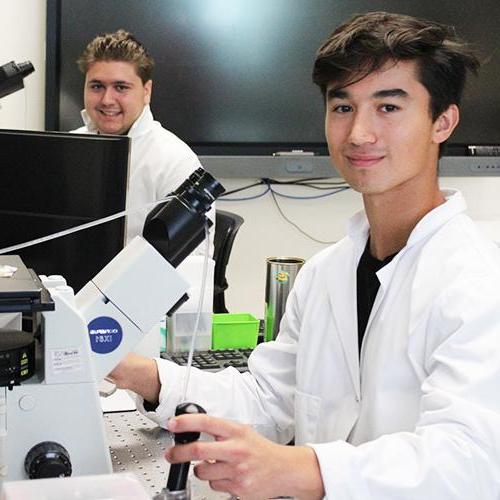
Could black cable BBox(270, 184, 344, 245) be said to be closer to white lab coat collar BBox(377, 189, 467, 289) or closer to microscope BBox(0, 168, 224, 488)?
white lab coat collar BBox(377, 189, 467, 289)

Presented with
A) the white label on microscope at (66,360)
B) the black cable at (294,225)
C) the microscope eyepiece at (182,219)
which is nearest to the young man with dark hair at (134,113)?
the black cable at (294,225)

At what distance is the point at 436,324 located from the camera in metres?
1.18

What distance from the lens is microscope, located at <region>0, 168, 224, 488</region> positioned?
937 mm

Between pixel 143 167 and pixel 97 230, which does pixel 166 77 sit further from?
pixel 97 230

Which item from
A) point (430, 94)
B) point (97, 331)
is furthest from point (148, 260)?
point (430, 94)

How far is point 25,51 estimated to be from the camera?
342cm

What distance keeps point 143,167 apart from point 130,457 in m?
1.85

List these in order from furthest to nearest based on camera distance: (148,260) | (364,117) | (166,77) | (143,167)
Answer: (166,77), (143,167), (364,117), (148,260)

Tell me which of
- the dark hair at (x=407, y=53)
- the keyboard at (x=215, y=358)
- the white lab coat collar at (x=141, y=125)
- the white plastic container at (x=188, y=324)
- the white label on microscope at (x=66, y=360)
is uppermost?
the dark hair at (x=407, y=53)

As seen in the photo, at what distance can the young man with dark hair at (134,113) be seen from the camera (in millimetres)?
2986

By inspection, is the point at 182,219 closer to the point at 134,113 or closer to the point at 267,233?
the point at 134,113

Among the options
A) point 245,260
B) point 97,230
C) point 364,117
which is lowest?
point 245,260

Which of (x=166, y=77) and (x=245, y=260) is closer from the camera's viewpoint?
(x=166, y=77)

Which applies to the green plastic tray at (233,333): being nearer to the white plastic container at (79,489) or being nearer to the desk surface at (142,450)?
the desk surface at (142,450)
